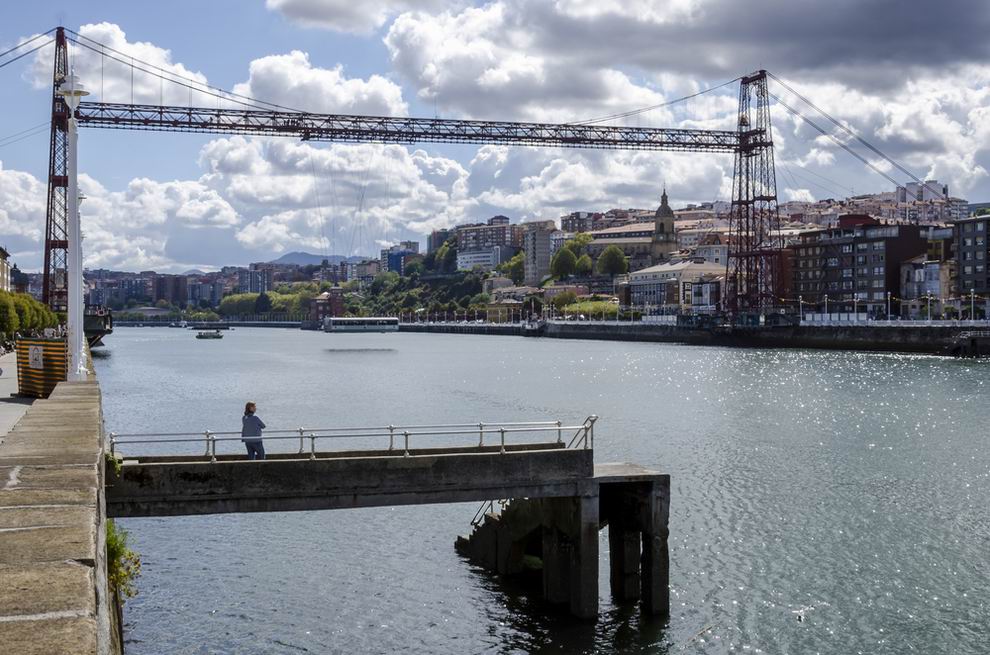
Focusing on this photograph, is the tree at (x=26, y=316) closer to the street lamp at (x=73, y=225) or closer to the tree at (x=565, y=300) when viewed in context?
the street lamp at (x=73, y=225)

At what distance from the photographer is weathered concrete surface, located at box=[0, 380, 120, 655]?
15.9 feet

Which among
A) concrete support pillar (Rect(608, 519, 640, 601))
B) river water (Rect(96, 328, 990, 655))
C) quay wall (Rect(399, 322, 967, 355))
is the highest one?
quay wall (Rect(399, 322, 967, 355))

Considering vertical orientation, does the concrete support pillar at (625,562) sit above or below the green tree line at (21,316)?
below

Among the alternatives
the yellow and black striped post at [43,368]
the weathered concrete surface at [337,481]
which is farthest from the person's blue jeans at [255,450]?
the yellow and black striped post at [43,368]

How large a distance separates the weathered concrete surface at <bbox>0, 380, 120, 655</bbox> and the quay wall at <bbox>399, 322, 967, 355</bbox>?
8794 centimetres

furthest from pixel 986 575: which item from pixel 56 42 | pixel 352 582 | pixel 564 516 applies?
pixel 56 42

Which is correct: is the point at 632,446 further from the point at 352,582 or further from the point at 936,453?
the point at 352,582

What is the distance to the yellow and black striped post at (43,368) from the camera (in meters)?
27.4

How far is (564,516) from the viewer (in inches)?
605

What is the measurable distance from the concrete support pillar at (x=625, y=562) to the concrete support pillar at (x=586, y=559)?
1145 millimetres

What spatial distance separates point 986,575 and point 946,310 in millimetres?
108896

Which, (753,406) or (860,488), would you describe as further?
(753,406)

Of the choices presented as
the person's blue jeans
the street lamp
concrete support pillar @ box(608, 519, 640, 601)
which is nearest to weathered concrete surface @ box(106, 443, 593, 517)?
the person's blue jeans

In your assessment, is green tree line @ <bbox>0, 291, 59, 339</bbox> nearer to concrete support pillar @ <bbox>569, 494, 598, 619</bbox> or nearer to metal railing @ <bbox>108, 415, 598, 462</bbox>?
metal railing @ <bbox>108, 415, 598, 462</bbox>
